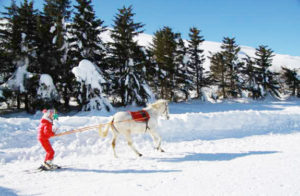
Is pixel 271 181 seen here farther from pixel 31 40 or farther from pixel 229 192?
pixel 31 40

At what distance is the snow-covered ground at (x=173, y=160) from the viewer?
4.06m

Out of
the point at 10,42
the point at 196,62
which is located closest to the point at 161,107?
the point at 10,42

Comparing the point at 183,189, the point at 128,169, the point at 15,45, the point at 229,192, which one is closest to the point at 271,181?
the point at 229,192

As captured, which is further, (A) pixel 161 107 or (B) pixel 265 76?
(B) pixel 265 76

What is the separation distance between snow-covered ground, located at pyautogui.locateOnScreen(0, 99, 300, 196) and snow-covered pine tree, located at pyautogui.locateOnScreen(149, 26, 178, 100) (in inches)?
668

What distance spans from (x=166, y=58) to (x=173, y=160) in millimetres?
23046

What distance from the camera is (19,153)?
6.94m

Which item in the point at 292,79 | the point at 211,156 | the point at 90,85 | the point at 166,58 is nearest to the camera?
the point at 211,156

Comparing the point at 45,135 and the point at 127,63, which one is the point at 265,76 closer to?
the point at 127,63

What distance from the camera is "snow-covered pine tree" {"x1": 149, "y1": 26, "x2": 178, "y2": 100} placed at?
1085 inches

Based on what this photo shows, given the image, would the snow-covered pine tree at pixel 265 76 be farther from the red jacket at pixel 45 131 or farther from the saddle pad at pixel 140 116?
the red jacket at pixel 45 131

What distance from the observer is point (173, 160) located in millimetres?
6328

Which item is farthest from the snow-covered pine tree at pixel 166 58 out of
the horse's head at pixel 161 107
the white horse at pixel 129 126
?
the white horse at pixel 129 126

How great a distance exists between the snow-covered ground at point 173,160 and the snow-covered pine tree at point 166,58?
55.7ft
